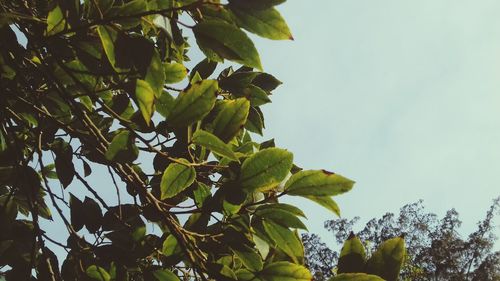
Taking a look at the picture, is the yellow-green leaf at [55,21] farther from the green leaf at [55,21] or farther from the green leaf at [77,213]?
the green leaf at [77,213]

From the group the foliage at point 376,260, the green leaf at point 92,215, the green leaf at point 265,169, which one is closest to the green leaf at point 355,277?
the foliage at point 376,260

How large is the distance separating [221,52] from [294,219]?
40 cm

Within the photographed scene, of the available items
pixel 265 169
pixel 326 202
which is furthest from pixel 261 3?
pixel 326 202

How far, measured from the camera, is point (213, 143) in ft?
3.28

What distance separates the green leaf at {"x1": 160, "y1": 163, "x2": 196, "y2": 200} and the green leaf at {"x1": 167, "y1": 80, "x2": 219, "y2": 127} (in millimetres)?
124

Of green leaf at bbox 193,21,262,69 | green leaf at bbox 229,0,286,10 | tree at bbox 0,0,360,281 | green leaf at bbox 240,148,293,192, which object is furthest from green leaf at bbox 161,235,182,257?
green leaf at bbox 229,0,286,10

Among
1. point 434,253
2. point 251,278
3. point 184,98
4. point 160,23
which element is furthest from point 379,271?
point 434,253

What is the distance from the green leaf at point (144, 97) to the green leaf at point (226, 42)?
0.14 meters

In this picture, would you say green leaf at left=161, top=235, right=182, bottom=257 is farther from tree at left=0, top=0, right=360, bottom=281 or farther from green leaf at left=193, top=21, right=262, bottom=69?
green leaf at left=193, top=21, right=262, bottom=69

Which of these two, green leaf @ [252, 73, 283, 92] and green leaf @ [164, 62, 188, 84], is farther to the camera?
green leaf @ [252, 73, 283, 92]

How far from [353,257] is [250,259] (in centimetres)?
24

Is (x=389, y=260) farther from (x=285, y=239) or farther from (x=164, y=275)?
(x=164, y=275)

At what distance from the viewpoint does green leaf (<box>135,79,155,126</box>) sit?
0.97 m

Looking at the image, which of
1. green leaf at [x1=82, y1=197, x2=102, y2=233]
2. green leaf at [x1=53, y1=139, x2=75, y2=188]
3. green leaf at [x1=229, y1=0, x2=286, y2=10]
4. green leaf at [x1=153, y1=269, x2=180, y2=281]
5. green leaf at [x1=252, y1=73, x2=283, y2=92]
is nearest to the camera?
green leaf at [x1=229, y1=0, x2=286, y2=10]
